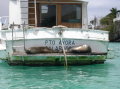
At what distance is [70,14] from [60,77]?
577 cm

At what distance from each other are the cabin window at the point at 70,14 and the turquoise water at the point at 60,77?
2.78 m

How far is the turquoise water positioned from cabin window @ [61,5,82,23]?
2783mm

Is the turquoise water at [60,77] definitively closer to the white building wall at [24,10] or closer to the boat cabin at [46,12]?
the white building wall at [24,10]

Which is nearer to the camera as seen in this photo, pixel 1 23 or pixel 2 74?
pixel 2 74

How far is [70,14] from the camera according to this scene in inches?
772

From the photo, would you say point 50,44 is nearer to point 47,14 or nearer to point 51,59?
point 51,59

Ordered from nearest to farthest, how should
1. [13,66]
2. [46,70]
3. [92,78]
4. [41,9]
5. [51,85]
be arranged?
[51,85]
[92,78]
[46,70]
[13,66]
[41,9]

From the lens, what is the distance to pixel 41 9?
19.6 meters

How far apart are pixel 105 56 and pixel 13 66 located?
4186mm

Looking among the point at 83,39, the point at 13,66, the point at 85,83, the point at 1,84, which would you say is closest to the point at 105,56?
the point at 83,39

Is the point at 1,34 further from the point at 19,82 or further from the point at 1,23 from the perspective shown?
the point at 19,82

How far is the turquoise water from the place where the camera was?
500 inches

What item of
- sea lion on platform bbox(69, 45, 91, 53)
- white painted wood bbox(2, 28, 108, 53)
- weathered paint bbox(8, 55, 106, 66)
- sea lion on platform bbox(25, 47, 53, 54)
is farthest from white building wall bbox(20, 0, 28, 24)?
sea lion on platform bbox(69, 45, 91, 53)

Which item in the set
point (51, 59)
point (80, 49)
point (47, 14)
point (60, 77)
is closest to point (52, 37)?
point (51, 59)
